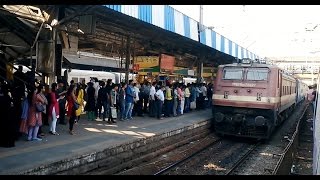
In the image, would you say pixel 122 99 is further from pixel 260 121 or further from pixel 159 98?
pixel 260 121

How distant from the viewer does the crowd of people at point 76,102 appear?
9.38 m

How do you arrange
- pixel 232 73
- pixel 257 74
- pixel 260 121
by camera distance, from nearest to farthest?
pixel 260 121
pixel 257 74
pixel 232 73

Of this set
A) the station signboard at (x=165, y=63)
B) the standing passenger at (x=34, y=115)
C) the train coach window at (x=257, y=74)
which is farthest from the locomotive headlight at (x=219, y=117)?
the standing passenger at (x=34, y=115)

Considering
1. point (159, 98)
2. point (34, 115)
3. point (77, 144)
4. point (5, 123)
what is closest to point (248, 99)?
point (159, 98)

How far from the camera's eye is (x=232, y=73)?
14.7 m

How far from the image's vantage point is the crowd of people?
938 centimetres

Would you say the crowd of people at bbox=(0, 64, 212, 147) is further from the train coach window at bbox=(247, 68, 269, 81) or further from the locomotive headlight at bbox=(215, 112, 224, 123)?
the train coach window at bbox=(247, 68, 269, 81)

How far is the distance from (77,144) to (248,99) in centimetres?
725

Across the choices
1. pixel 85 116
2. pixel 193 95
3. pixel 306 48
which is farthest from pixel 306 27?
pixel 85 116

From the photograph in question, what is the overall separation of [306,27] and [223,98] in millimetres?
17347

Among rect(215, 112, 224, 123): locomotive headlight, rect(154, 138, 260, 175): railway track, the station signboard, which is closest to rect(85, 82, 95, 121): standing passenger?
rect(154, 138, 260, 175): railway track

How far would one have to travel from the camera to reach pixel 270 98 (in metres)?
13.4

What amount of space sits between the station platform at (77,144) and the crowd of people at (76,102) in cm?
38

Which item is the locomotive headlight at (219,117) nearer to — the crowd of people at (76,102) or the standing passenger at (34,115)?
the crowd of people at (76,102)
